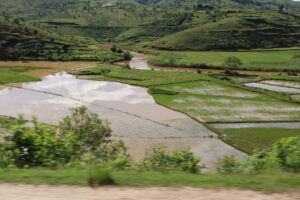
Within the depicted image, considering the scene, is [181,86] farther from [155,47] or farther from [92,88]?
[155,47]

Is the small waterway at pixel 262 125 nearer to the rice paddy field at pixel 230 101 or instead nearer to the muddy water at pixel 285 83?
the rice paddy field at pixel 230 101

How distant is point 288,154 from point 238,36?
162 metres

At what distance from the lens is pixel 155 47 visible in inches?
6447

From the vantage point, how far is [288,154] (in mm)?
9406

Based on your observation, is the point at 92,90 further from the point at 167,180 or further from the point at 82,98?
the point at 167,180

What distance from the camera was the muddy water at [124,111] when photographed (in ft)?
114

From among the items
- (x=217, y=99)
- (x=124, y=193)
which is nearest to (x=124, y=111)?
(x=217, y=99)

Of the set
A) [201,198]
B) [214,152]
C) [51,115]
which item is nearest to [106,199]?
[201,198]

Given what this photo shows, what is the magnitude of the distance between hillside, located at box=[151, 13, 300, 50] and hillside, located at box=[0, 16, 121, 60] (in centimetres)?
5229

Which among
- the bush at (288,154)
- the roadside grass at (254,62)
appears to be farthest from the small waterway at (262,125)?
the roadside grass at (254,62)

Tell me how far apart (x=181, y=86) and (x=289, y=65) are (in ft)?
196

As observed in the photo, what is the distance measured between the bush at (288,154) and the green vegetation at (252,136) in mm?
24683

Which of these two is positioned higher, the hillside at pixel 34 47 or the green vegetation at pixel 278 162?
the hillside at pixel 34 47

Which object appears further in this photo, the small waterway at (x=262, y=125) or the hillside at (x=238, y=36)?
the hillside at (x=238, y=36)
